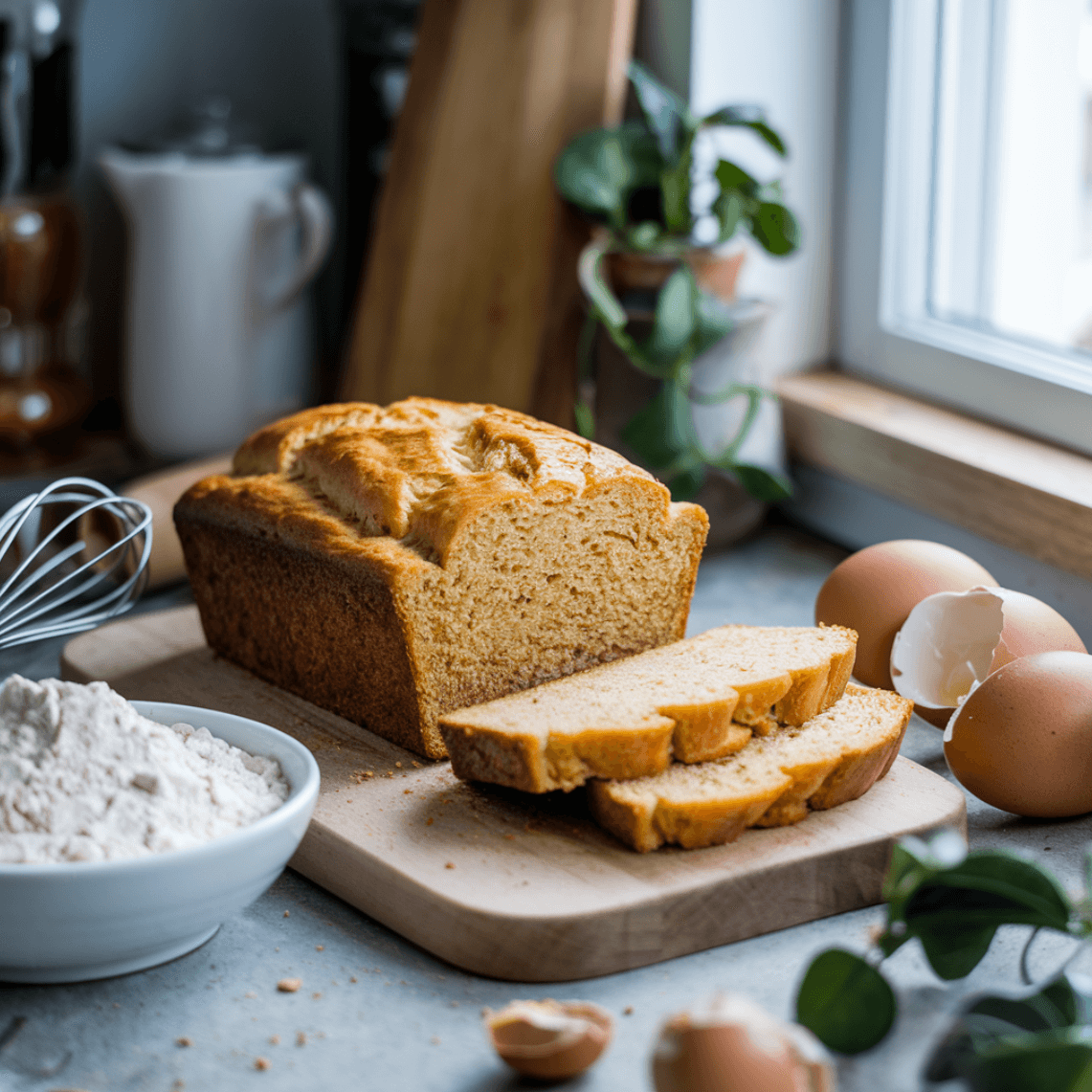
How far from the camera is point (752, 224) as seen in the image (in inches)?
75.2

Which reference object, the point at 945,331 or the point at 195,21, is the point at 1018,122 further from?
the point at 195,21

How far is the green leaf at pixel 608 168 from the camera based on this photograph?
1.91 meters

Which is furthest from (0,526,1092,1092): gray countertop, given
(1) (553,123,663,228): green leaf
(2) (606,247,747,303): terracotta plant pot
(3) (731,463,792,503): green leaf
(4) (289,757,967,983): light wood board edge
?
(1) (553,123,663,228): green leaf

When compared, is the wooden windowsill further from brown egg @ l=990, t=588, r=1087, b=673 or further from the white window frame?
brown egg @ l=990, t=588, r=1087, b=673

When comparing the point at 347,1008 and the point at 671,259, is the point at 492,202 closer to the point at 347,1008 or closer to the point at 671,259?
the point at 671,259

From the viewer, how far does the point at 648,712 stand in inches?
46.7

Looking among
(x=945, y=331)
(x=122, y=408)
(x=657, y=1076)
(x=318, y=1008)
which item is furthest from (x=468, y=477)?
(x=122, y=408)

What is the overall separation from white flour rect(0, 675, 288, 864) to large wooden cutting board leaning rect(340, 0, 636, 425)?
3.59 feet

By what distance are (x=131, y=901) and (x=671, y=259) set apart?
1218mm

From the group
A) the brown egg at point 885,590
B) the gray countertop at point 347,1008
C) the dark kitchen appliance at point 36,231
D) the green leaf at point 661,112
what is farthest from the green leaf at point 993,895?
the dark kitchen appliance at point 36,231

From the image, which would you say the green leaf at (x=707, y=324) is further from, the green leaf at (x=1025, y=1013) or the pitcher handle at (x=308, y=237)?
the green leaf at (x=1025, y=1013)

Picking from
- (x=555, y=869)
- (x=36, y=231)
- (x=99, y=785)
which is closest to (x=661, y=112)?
(x=36, y=231)

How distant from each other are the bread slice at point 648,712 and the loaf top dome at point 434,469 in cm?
17

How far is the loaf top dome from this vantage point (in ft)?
4.37
